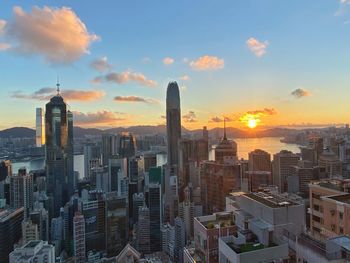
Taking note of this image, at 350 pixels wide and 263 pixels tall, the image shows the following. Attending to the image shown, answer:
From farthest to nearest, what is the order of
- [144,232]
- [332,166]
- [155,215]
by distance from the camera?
1. [332,166]
2. [155,215]
3. [144,232]

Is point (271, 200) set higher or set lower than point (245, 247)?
higher

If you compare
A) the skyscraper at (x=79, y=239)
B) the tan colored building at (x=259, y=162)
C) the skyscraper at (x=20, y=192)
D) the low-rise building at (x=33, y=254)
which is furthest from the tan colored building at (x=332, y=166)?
the skyscraper at (x=20, y=192)

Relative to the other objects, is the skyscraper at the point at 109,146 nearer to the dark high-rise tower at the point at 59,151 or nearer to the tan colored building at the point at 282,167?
the dark high-rise tower at the point at 59,151

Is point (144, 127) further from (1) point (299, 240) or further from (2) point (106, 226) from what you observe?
(1) point (299, 240)

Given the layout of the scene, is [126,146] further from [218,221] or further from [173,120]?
[218,221]

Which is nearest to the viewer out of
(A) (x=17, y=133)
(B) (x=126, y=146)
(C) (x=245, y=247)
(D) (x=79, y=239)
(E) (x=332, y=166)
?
(C) (x=245, y=247)

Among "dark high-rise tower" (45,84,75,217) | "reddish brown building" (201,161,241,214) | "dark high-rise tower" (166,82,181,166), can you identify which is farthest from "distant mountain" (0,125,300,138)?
"reddish brown building" (201,161,241,214)

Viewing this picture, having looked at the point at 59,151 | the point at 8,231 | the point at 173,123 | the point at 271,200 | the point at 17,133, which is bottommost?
the point at 8,231

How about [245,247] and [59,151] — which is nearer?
[245,247]

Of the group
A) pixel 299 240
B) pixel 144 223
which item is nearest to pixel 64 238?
pixel 144 223

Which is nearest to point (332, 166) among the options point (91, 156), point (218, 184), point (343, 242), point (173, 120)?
point (218, 184)
